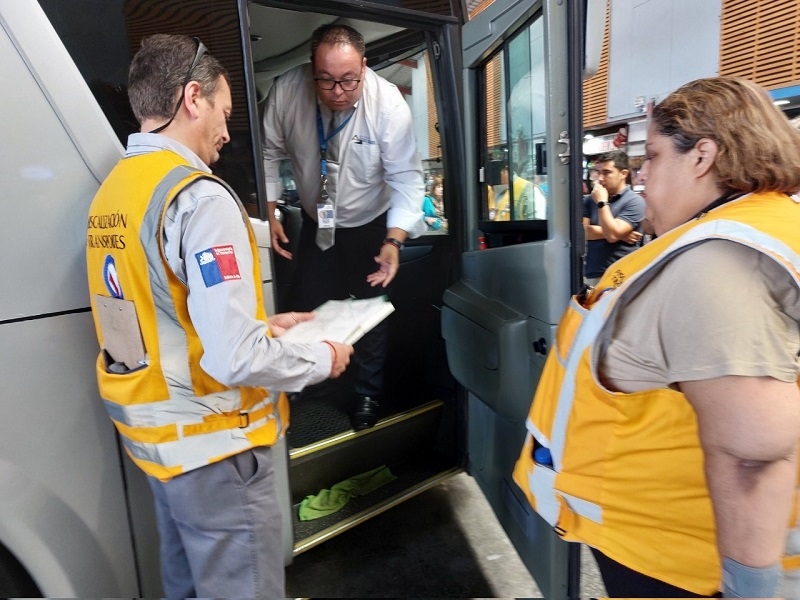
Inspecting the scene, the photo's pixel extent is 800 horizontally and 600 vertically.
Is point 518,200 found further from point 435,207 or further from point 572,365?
point 572,365

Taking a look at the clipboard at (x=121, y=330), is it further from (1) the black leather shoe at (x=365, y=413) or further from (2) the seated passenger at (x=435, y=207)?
(2) the seated passenger at (x=435, y=207)

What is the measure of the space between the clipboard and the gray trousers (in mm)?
309

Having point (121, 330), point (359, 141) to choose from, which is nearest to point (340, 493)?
point (121, 330)

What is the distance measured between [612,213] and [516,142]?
8.42 ft

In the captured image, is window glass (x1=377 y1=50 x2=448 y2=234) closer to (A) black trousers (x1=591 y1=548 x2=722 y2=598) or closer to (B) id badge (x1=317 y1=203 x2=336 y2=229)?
(B) id badge (x1=317 y1=203 x2=336 y2=229)

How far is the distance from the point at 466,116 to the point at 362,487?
175 cm

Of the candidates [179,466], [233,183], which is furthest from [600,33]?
[179,466]

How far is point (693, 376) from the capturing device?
870 mm

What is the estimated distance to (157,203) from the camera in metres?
1.09

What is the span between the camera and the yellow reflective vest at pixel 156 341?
111 cm

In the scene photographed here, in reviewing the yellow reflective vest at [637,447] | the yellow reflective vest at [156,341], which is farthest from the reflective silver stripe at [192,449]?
the yellow reflective vest at [637,447]

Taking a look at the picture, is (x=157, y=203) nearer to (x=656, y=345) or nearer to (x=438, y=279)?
(x=656, y=345)

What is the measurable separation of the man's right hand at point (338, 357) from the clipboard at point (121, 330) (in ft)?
1.44

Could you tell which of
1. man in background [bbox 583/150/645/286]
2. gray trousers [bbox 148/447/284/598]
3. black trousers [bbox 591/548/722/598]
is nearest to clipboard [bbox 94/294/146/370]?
gray trousers [bbox 148/447/284/598]
